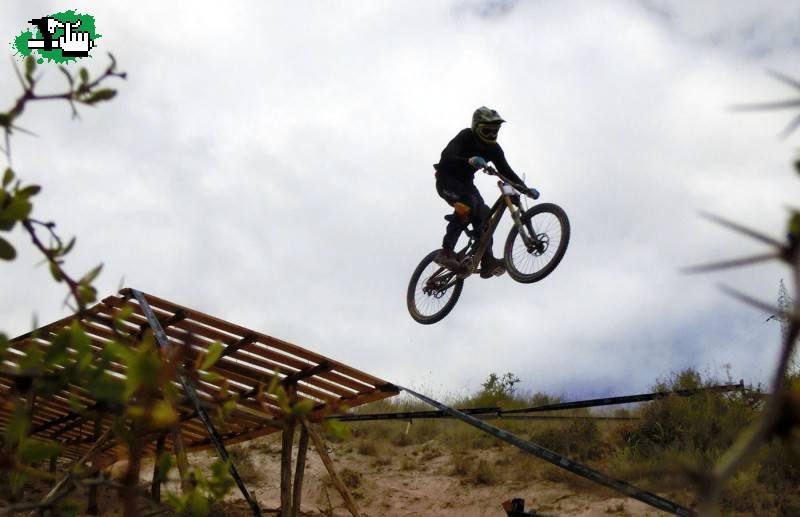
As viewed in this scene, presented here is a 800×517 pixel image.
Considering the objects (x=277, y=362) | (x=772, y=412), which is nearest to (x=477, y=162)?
(x=277, y=362)

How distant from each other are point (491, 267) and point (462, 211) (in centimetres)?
68

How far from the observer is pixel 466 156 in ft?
33.6

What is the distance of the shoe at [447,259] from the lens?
10.1 metres

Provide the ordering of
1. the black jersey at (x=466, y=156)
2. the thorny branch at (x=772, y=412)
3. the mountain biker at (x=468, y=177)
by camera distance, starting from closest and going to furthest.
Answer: the thorny branch at (x=772, y=412) < the mountain biker at (x=468, y=177) < the black jersey at (x=466, y=156)

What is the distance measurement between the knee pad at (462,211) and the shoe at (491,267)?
1.61 feet

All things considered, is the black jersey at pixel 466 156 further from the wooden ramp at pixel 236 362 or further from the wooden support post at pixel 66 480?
the wooden support post at pixel 66 480

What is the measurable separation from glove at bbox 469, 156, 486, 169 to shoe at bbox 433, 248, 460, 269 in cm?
103

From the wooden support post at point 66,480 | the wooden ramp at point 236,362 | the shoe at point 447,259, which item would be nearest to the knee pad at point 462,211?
the shoe at point 447,259

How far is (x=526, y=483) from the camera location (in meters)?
12.7

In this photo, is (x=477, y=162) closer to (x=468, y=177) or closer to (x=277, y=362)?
(x=468, y=177)

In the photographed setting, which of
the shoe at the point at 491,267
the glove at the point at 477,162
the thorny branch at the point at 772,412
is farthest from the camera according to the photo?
the shoe at the point at 491,267

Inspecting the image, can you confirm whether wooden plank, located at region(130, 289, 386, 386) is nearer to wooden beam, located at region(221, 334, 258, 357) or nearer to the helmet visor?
wooden beam, located at region(221, 334, 258, 357)

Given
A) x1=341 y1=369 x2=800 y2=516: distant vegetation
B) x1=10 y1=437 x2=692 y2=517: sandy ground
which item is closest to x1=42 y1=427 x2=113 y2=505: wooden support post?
x1=10 y1=437 x2=692 y2=517: sandy ground

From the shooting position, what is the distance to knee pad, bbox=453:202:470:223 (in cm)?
995
